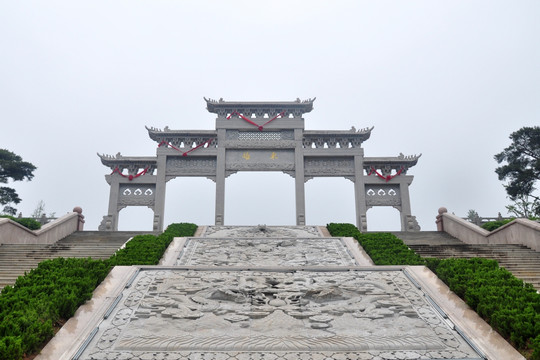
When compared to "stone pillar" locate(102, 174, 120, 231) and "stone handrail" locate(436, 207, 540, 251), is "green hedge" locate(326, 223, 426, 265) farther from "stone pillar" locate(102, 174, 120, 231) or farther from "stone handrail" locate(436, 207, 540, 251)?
"stone pillar" locate(102, 174, 120, 231)

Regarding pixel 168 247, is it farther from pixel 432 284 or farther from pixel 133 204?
pixel 133 204

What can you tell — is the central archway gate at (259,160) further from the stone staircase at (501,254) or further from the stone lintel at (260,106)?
the stone staircase at (501,254)

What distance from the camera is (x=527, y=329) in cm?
413

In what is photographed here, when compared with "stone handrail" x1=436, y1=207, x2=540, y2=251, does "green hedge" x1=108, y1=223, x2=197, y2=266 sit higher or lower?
lower

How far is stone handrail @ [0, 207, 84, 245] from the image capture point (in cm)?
1057

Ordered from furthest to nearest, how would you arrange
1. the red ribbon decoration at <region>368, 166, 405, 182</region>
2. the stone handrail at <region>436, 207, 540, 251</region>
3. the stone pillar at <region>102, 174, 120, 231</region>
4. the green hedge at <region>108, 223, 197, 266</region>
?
the red ribbon decoration at <region>368, 166, 405, 182</region> < the stone pillar at <region>102, 174, 120, 231</region> < the stone handrail at <region>436, 207, 540, 251</region> < the green hedge at <region>108, 223, 197, 266</region>

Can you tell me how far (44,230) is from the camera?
470 inches

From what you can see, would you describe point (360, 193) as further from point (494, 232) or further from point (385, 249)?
point (385, 249)

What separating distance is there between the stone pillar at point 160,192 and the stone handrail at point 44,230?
3.62 metres

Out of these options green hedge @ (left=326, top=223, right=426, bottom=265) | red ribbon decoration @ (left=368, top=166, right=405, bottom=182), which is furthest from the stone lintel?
green hedge @ (left=326, top=223, right=426, bottom=265)

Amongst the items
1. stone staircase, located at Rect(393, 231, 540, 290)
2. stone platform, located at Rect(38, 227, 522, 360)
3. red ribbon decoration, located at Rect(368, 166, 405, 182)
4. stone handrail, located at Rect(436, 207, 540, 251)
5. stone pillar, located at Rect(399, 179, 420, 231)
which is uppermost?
red ribbon decoration, located at Rect(368, 166, 405, 182)

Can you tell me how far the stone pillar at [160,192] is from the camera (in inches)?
690

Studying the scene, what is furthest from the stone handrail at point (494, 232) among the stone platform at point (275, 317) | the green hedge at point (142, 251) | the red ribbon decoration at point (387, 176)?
the green hedge at point (142, 251)

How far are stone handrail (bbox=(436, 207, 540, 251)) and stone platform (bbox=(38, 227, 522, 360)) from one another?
4.85 m
